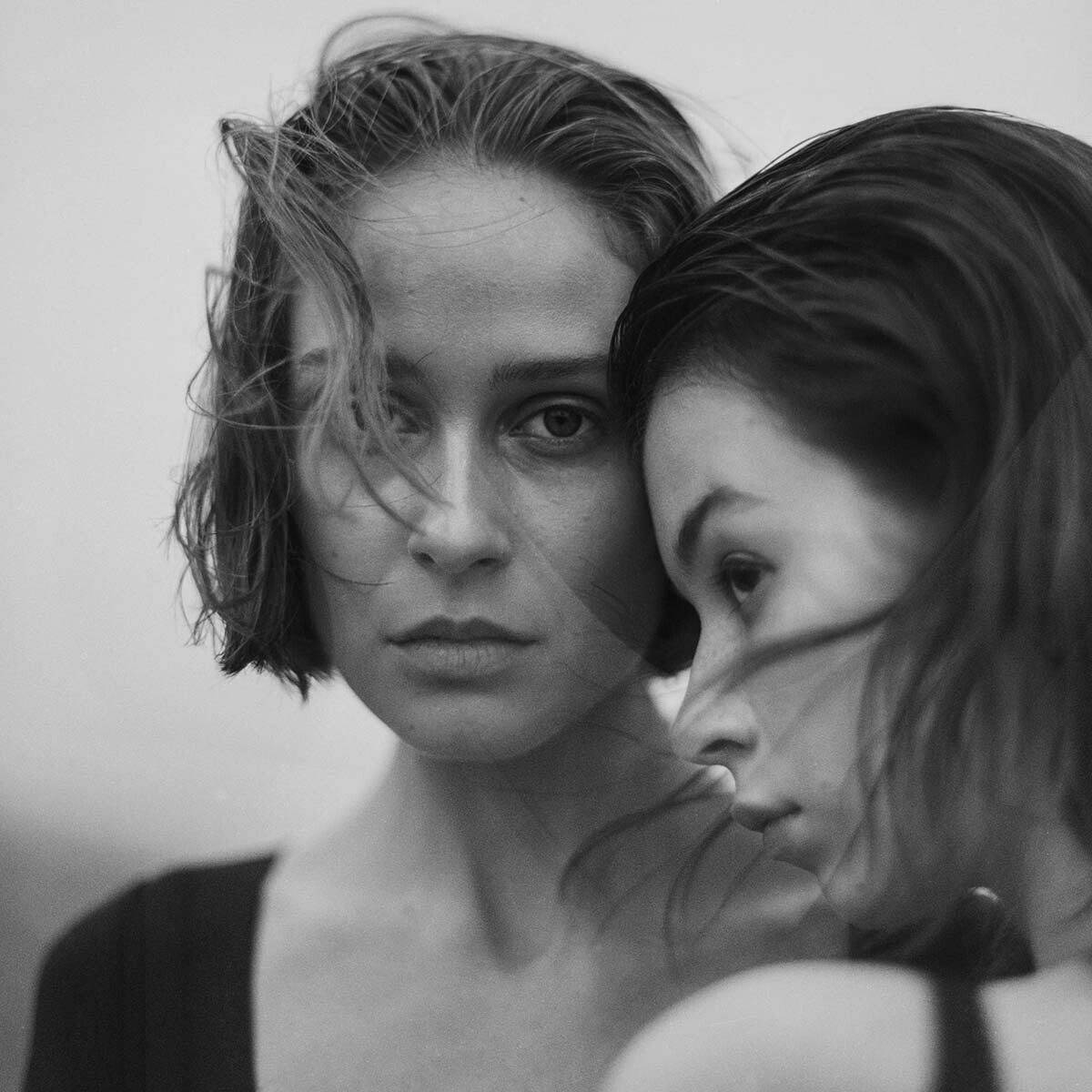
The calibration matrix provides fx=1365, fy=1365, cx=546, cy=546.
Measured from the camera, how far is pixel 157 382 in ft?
3.06

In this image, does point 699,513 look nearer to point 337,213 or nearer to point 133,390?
point 337,213

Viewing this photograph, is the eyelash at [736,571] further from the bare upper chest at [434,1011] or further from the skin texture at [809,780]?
the bare upper chest at [434,1011]

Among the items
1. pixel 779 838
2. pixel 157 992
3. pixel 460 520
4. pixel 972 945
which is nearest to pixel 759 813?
pixel 779 838

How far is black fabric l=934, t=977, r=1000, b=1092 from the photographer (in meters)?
0.69

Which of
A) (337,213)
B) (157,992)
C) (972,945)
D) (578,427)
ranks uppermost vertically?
(337,213)

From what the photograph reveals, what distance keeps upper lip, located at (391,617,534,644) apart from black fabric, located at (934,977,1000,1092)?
307 mm

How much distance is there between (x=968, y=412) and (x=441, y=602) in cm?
32

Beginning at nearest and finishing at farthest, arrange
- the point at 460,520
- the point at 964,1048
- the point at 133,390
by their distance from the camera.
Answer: the point at 964,1048 < the point at 460,520 < the point at 133,390

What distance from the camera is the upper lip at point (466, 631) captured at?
81 cm

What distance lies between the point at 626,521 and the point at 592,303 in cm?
13

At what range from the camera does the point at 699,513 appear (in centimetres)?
75

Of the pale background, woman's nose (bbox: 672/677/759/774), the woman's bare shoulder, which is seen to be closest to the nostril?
woman's nose (bbox: 672/677/759/774)

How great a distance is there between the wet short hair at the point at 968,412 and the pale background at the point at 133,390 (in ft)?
0.59

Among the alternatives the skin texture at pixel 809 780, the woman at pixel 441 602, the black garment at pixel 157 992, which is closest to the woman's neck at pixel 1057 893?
the skin texture at pixel 809 780
